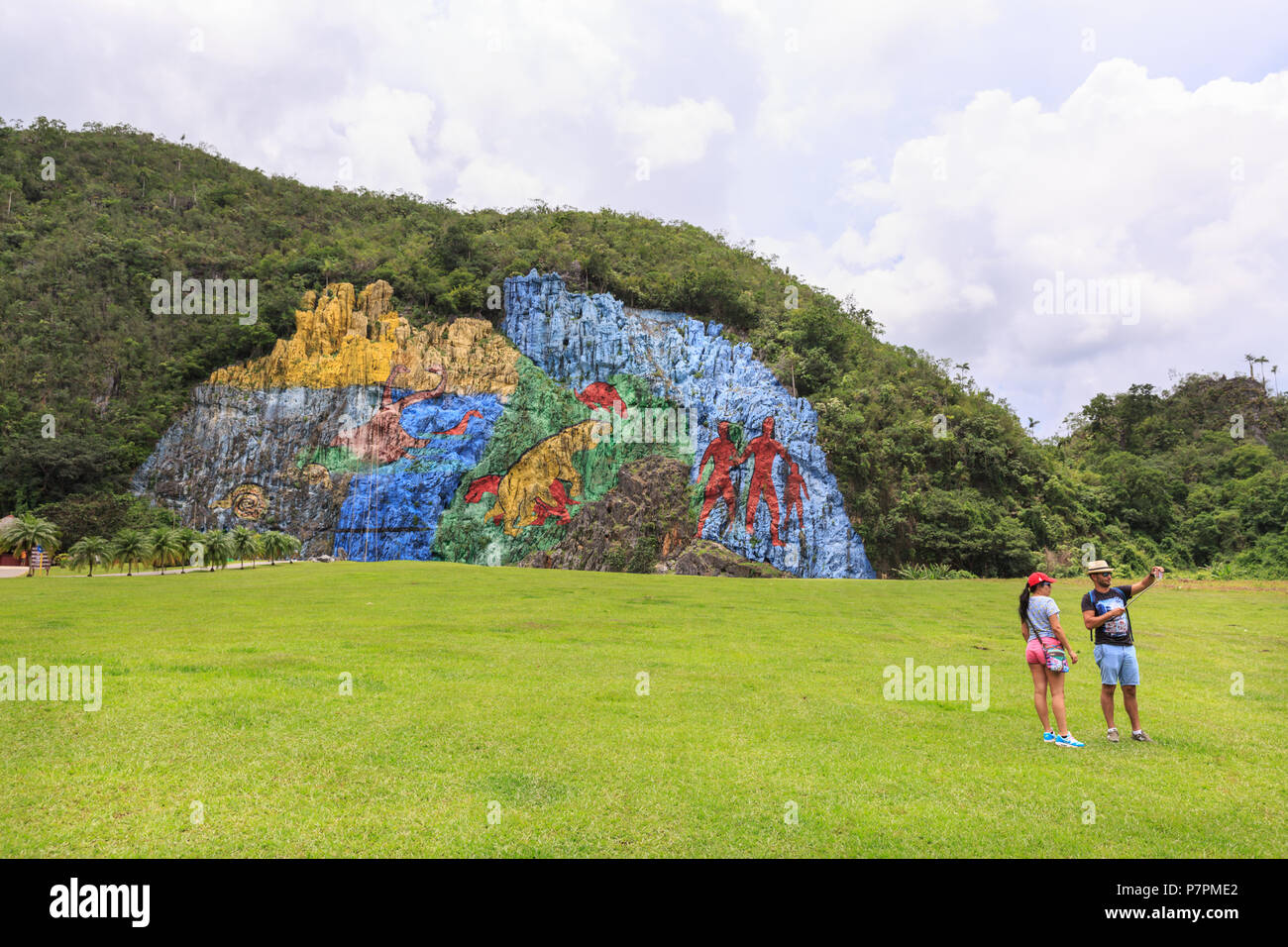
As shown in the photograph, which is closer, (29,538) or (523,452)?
(29,538)

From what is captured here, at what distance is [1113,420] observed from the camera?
237 ft

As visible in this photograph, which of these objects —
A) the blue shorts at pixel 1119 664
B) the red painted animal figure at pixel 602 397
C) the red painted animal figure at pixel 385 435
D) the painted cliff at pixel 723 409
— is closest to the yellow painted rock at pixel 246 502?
the red painted animal figure at pixel 385 435

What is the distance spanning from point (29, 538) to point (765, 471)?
1929 inches

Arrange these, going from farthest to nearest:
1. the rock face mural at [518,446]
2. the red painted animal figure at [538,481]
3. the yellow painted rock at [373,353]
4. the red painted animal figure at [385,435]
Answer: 1. the yellow painted rock at [373,353]
2. the red painted animal figure at [385,435]
3. the red painted animal figure at [538,481]
4. the rock face mural at [518,446]

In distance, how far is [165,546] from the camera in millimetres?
41000

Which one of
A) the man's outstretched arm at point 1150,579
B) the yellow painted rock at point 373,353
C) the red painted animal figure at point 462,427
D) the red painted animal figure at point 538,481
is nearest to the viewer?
the man's outstretched arm at point 1150,579

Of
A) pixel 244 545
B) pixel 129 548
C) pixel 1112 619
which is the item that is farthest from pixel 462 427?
pixel 1112 619

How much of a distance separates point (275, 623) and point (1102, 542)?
2154 inches

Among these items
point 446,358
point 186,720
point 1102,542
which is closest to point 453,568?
point 446,358

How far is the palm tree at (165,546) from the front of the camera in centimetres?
4106

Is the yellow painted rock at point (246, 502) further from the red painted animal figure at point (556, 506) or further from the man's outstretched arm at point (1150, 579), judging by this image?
the man's outstretched arm at point (1150, 579)

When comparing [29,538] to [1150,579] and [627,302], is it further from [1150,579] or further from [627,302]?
[1150,579]

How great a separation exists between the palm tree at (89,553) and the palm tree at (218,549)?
16.4 ft
